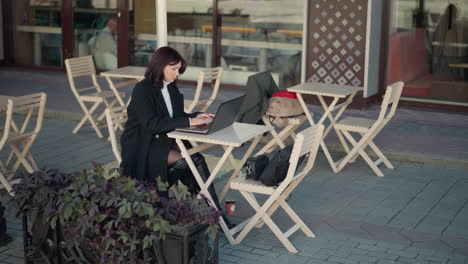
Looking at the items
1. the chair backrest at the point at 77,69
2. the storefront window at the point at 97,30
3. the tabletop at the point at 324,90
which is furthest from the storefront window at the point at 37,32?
the tabletop at the point at 324,90

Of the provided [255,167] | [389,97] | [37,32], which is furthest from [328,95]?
[37,32]

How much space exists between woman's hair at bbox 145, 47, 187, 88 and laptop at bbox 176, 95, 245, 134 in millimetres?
440

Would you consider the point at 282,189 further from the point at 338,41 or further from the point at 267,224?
the point at 338,41

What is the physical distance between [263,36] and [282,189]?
22.8 ft

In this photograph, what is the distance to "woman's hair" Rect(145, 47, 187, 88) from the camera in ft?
18.9

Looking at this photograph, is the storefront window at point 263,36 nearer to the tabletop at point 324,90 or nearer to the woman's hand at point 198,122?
the tabletop at point 324,90

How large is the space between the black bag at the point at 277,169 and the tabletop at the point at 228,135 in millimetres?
274

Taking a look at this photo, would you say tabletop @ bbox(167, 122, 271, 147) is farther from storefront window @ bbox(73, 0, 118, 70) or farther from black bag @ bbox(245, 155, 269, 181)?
storefront window @ bbox(73, 0, 118, 70)

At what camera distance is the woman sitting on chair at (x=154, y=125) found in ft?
18.8

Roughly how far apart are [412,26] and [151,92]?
6.57 meters

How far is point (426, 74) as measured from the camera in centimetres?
1148

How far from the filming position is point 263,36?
1207cm

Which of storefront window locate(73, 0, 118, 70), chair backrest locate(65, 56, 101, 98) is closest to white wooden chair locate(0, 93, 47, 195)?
chair backrest locate(65, 56, 101, 98)

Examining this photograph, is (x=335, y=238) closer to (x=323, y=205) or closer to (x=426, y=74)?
(x=323, y=205)
